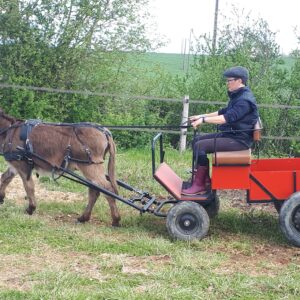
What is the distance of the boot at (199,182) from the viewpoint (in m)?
5.92

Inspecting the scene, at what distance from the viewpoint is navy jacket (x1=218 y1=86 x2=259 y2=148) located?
18.4 feet

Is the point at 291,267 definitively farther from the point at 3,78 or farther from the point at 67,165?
the point at 3,78

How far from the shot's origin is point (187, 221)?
569cm

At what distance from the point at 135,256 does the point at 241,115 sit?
1.81 meters

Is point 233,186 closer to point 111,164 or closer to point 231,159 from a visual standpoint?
point 231,159

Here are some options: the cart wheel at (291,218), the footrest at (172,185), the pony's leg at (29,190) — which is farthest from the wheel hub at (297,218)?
the pony's leg at (29,190)

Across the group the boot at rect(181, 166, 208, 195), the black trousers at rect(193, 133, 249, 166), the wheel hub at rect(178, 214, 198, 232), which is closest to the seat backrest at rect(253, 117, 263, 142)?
the black trousers at rect(193, 133, 249, 166)

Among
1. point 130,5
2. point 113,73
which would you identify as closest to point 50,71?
point 113,73

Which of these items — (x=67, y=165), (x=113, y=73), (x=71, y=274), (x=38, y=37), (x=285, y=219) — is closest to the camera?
(x=71, y=274)

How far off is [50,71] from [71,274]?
9195 millimetres

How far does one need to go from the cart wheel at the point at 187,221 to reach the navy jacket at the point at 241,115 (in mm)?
863

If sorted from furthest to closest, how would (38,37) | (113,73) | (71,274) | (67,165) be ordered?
(113,73)
(38,37)
(67,165)
(71,274)

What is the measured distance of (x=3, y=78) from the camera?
508 inches

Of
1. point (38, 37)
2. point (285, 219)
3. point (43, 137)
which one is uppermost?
point (38, 37)
